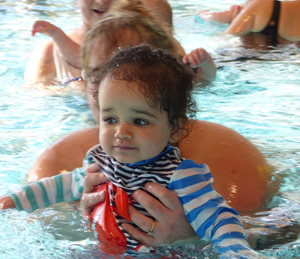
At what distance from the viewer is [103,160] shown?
1.76 m

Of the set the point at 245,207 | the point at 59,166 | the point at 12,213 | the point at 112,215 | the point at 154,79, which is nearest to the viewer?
the point at 154,79

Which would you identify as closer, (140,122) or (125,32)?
(140,122)

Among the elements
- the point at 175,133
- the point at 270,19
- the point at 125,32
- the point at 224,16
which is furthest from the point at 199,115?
the point at 224,16

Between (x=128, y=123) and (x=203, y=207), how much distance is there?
0.35m

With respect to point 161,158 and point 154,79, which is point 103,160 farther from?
point 154,79

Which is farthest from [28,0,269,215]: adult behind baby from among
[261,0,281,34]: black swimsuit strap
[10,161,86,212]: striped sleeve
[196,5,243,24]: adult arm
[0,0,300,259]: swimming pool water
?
[196,5,243,24]: adult arm

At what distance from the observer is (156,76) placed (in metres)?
1.58

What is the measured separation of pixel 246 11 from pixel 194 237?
4140 mm

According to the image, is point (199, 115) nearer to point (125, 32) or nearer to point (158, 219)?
point (125, 32)

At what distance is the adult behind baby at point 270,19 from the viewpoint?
5.15m

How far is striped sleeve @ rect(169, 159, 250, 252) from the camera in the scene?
1.52 meters

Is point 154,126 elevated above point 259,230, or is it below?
above

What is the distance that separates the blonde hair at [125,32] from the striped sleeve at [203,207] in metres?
0.64

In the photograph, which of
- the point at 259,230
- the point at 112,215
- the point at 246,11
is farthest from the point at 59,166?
the point at 246,11
